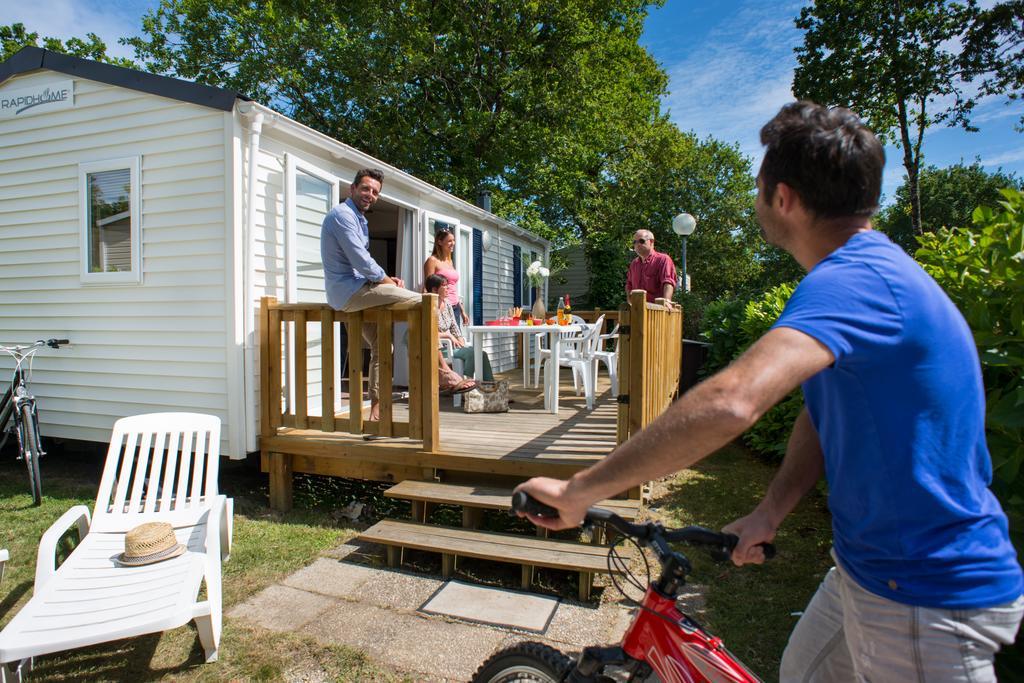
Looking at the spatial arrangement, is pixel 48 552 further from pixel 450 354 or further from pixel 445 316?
pixel 450 354

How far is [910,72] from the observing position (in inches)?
779

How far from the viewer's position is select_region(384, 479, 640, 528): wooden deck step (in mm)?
3580

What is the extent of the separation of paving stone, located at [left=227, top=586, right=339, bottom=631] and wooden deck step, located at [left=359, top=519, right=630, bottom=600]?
511 mm

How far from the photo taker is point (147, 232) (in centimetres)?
499

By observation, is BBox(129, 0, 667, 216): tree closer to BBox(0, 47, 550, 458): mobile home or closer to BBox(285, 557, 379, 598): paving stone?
BBox(0, 47, 550, 458): mobile home

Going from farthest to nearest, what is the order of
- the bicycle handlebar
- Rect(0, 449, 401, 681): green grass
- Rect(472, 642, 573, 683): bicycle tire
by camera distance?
Rect(0, 449, 401, 681): green grass
Rect(472, 642, 573, 683): bicycle tire
the bicycle handlebar

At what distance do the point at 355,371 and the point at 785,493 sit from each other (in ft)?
11.3

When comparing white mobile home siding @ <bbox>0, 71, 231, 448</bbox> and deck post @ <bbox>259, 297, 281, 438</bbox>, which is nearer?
deck post @ <bbox>259, 297, 281, 438</bbox>

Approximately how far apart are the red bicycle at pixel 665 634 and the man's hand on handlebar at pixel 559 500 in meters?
0.05

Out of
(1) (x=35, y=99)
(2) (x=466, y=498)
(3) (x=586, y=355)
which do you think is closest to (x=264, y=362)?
(2) (x=466, y=498)

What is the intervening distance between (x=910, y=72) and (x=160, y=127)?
22935 millimetres

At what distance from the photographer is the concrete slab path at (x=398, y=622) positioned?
2604 mm

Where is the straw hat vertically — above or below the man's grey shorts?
below

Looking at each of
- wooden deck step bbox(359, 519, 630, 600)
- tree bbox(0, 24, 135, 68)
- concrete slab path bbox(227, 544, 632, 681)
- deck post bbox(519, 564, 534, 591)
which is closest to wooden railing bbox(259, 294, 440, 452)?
wooden deck step bbox(359, 519, 630, 600)
